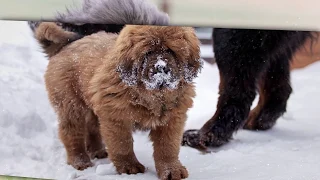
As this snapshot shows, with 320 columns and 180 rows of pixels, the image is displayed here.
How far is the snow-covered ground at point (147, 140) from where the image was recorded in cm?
196

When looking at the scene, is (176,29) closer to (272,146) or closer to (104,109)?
(104,109)

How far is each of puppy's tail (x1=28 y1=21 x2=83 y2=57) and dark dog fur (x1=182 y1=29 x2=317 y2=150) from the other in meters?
0.61

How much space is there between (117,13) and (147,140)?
1.68 feet

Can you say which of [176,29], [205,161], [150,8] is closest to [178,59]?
[176,29]

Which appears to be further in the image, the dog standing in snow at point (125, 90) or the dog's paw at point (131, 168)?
the dog's paw at point (131, 168)

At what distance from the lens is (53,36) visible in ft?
7.16

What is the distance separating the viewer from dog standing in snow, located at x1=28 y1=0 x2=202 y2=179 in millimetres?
1896

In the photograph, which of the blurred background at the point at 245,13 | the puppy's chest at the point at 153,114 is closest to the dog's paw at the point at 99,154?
the puppy's chest at the point at 153,114

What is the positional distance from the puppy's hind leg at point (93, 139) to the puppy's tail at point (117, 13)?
0.38 metres

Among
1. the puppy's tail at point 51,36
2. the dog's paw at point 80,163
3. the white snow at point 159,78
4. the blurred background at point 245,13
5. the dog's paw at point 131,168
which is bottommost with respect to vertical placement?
the dog's paw at point 80,163

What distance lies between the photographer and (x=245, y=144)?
206 centimetres

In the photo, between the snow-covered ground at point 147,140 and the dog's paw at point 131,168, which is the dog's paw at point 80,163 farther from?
the dog's paw at point 131,168

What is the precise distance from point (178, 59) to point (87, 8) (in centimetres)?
49

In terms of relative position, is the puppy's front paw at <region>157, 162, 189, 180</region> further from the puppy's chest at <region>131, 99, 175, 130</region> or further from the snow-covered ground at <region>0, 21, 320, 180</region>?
the puppy's chest at <region>131, 99, 175, 130</region>
